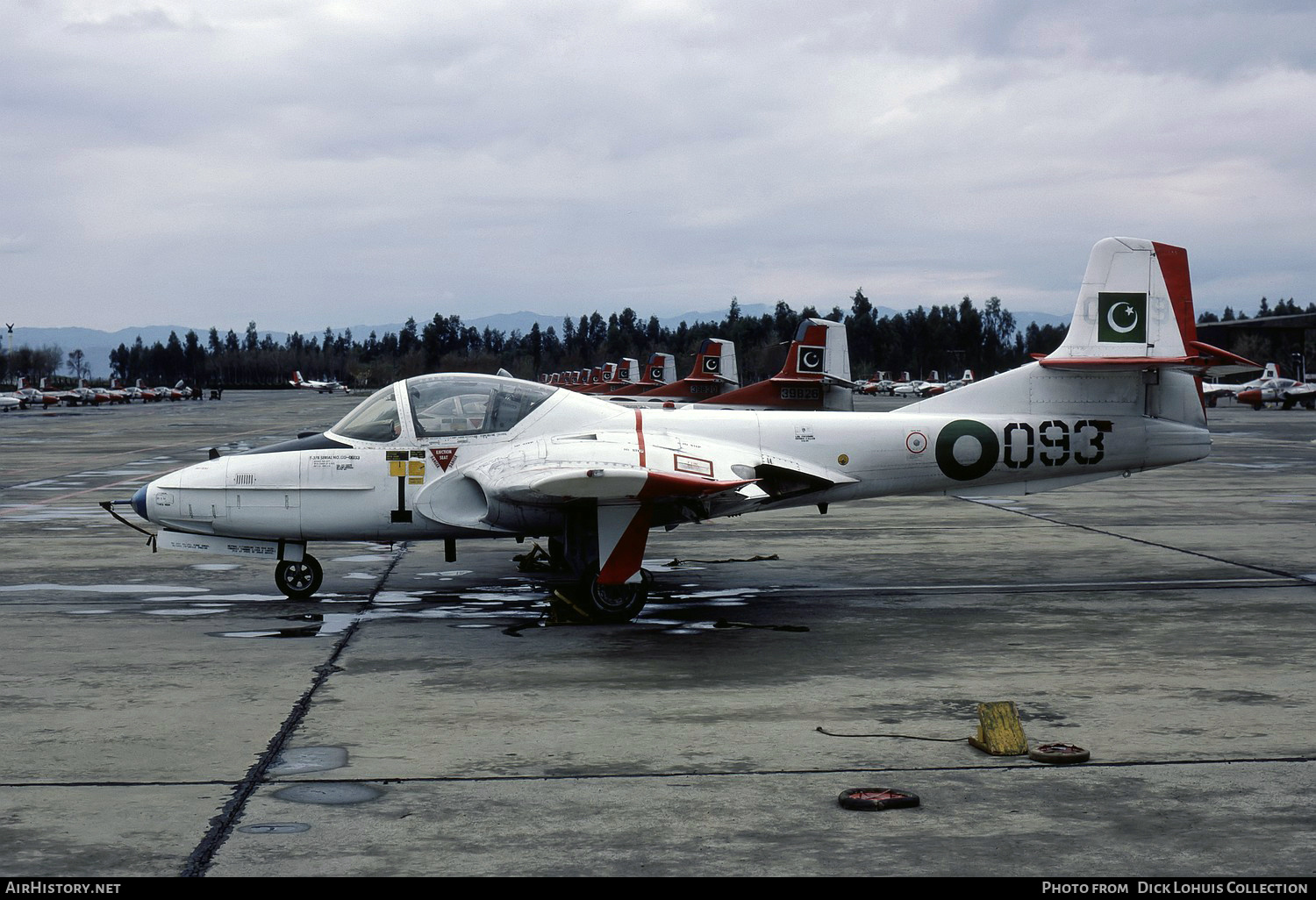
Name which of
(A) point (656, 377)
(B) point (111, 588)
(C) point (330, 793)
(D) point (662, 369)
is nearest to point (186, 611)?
(B) point (111, 588)

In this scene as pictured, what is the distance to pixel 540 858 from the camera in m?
5.40

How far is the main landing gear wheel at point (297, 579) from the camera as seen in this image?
496 inches

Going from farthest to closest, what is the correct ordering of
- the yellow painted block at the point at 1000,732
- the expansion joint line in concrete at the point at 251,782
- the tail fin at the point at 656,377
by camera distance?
1. the tail fin at the point at 656,377
2. the yellow painted block at the point at 1000,732
3. the expansion joint line in concrete at the point at 251,782

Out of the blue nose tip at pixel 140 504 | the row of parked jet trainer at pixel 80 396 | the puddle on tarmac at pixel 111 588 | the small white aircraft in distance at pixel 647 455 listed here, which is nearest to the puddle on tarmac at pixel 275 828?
the small white aircraft in distance at pixel 647 455

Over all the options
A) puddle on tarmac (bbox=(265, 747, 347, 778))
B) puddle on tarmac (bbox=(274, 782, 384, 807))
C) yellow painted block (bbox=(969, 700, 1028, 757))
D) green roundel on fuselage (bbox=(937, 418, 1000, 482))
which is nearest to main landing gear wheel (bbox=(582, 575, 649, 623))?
green roundel on fuselage (bbox=(937, 418, 1000, 482))

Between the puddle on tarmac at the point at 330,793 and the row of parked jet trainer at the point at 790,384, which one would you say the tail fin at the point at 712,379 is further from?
the puddle on tarmac at the point at 330,793

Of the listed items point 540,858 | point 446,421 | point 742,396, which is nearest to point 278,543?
point 446,421

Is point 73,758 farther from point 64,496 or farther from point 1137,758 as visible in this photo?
point 64,496

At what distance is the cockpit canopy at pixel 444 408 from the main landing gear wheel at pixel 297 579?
1452 millimetres

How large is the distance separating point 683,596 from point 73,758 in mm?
6800

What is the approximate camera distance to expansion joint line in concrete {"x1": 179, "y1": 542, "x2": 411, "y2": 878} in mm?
5398

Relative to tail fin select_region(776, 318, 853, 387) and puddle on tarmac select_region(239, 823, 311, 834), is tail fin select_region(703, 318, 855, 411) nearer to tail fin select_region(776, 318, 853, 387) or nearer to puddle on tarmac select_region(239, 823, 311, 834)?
tail fin select_region(776, 318, 853, 387)

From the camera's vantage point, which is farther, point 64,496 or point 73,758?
point 64,496

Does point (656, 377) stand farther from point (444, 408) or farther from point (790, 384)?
point (444, 408)
